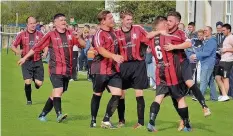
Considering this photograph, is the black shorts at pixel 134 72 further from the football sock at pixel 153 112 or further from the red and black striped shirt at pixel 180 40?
the red and black striped shirt at pixel 180 40

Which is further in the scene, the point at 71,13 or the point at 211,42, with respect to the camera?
the point at 71,13

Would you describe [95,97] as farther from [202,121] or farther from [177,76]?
[202,121]

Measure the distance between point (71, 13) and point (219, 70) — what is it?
180ft

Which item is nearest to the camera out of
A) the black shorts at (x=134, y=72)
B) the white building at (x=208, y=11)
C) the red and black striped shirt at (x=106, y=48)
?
the red and black striped shirt at (x=106, y=48)

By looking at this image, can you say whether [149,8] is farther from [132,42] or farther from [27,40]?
[132,42]

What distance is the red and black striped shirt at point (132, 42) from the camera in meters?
12.6

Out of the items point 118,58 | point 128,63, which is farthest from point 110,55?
point 128,63

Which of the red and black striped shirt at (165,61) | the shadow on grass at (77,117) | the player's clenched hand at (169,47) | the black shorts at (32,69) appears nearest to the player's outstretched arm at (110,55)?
the red and black striped shirt at (165,61)

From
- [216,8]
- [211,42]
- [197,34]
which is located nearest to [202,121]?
[211,42]

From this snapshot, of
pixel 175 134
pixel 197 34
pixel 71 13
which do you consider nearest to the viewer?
pixel 175 134

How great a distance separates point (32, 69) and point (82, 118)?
10.6 ft

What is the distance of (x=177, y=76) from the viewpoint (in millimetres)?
12188

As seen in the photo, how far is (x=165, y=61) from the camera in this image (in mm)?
12078

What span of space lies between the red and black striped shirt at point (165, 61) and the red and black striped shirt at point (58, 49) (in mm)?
2160
